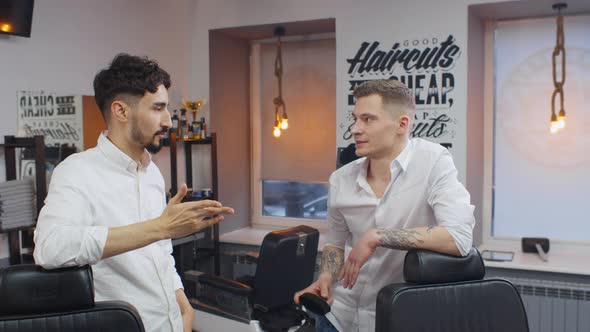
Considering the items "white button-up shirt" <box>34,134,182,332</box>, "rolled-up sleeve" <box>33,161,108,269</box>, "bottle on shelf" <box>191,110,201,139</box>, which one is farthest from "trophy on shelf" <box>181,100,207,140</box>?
"rolled-up sleeve" <box>33,161,108,269</box>

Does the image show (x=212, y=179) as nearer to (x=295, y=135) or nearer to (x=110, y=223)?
(x=295, y=135)

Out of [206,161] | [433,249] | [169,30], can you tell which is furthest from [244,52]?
[433,249]

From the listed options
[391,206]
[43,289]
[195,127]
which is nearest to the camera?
[43,289]

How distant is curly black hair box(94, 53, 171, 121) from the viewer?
1.77 metres

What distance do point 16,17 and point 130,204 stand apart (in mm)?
2131

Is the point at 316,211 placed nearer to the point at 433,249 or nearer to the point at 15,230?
the point at 15,230

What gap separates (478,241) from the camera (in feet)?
13.9

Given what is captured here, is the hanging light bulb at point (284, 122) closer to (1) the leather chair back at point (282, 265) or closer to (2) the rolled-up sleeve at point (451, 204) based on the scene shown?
(1) the leather chair back at point (282, 265)

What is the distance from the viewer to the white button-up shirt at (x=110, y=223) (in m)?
1.44

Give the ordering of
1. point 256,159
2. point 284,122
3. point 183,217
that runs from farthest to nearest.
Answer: point 256,159
point 284,122
point 183,217

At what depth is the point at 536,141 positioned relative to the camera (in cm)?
415

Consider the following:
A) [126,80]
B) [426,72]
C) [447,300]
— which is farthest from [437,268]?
[426,72]

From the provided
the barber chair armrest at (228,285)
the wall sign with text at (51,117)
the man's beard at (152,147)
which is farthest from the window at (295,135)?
the man's beard at (152,147)

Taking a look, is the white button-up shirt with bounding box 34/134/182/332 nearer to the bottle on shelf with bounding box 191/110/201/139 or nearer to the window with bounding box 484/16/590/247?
the bottle on shelf with bounding box 191/110/201/139
